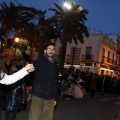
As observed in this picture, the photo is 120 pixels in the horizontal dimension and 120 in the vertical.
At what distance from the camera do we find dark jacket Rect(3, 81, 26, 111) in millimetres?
5602

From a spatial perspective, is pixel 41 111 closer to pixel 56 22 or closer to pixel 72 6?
pixel 56 22

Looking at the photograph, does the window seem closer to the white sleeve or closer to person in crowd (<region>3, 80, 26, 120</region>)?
person in crowd (<region>3, 80, 26, 120</region>)

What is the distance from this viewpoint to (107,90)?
26.9 m

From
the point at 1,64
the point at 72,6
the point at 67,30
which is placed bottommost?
the point at 1,64

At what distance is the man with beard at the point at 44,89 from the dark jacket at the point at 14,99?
0.67 meters

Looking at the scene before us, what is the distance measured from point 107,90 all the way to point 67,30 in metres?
7.10

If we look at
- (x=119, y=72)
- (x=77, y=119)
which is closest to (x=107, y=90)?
(x=77, y=119)

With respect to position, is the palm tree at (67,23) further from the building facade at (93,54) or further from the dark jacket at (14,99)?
the dark jacket at (14,99)

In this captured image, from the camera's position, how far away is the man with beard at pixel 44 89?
5.00 metres

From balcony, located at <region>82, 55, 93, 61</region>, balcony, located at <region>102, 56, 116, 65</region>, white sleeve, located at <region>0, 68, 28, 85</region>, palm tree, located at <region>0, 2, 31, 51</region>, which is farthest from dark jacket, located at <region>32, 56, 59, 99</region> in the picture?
balcony, located at <region>102, 56, 116, 65</region>

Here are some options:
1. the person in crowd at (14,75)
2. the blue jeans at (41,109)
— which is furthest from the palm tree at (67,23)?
the person in crowd at (14,75)

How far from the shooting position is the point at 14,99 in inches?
223

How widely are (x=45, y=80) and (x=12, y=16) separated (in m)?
24.5

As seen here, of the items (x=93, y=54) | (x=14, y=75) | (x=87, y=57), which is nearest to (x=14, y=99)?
(x=14, y=75)
